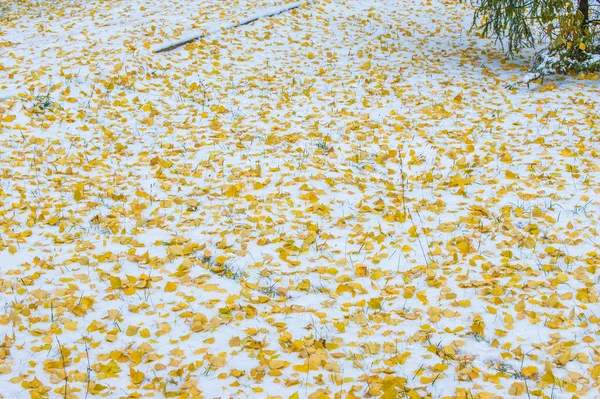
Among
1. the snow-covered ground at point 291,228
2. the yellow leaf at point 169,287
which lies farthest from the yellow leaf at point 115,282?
the yellow leaf at point 169,287

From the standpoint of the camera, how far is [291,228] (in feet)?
14.7

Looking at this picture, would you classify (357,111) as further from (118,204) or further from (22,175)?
(22,175)

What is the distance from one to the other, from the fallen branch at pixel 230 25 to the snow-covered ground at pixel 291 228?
23cm

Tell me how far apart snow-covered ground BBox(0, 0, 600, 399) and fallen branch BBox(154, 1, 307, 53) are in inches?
8.9

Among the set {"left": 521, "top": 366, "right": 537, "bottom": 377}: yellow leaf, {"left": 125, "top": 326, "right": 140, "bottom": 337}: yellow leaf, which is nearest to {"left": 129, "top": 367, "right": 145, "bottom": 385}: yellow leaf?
{"left": 125, "top": 326, "right": 140, "bottom": 337}: yellow leaf

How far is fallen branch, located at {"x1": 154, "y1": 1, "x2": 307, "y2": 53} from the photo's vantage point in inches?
351

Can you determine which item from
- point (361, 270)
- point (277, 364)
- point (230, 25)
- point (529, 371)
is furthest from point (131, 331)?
point (230, 25)

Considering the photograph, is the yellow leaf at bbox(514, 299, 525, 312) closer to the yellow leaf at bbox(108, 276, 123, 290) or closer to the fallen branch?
the yellow leaf at bbox(108, 276, 123, 290)

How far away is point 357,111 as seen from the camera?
7055 millimetres

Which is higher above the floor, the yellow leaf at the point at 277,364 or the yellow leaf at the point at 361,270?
the yellow leaf at the point at 277,364

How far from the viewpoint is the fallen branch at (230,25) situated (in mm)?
8914

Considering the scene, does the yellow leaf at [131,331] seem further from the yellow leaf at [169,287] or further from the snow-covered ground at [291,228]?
the yellow leaf at [169,287]

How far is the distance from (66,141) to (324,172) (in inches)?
115

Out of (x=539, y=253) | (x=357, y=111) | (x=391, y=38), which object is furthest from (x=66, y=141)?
(x=391, y=38)
